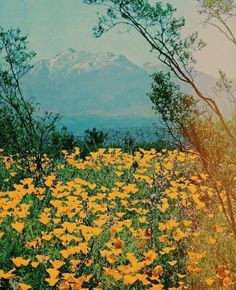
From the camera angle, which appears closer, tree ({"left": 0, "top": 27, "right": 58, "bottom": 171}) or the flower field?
the flower field

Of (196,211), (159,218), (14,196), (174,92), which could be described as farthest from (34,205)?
(174,92)

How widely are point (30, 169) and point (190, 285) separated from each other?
16.9ft

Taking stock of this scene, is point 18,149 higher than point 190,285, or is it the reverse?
point 18,149

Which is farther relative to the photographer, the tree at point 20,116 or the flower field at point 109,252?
the tree at point 20,116

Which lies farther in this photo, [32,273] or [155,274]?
[32,273]

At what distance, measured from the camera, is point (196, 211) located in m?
7.18

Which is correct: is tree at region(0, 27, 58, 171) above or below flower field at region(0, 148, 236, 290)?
above

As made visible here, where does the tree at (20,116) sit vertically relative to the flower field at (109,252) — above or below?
above

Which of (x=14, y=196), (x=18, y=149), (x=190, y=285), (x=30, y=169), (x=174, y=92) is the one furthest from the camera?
(x=18, y=149)

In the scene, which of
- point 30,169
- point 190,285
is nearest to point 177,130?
point 190,285

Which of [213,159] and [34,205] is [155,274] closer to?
[213,159]

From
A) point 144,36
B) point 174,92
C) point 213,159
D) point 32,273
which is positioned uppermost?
point 144,36

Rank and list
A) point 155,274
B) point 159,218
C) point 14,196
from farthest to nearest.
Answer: point 159,218
point 14,196
point 155,274

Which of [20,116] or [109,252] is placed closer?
[109,252]
